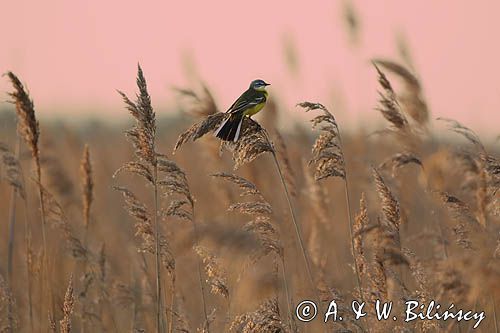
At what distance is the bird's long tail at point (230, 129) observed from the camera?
13.6 ft

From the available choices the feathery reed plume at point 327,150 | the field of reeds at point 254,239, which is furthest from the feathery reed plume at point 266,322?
the feathery reed plume at point 327,150

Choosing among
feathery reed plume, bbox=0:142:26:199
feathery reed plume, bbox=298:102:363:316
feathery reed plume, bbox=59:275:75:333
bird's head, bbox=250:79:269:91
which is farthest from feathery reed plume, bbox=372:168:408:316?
feathery reed plume, bbox=0:142:26:199

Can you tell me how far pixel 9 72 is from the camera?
13.9 ft

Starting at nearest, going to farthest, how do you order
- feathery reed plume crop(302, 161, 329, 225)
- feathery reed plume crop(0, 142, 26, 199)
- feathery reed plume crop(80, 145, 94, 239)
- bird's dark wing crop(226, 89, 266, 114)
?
bird's dark wing crop(226, 89, 266, 114) → feathery reed plume crop(0, 142, 26, 199) → feathery reed plume crop(80, 145, 94, 239) → feathery reed plume crop(302, 161, 329, 225)

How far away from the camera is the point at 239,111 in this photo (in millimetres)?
4582

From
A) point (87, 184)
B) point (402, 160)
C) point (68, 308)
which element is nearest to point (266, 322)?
point (68, 308)

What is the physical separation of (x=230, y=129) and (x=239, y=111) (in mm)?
388

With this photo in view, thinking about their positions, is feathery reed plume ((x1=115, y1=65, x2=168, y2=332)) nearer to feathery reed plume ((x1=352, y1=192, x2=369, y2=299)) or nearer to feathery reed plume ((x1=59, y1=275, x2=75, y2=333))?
feathery reed plume ((x1=59, y1=275, x2=75, y2=333))

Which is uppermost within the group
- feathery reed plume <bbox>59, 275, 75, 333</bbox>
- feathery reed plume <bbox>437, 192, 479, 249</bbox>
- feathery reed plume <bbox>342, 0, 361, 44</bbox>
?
feathery reed plume <bbox>342, 0, 361, 44</bbox>

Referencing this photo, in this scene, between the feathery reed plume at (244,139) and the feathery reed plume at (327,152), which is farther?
the feathery reed plume at (327,152)

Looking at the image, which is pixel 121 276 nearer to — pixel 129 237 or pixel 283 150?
pixel 129 237

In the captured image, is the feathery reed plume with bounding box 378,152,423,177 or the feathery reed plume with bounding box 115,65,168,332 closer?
the feathery reed plume with bounding box 115,65,168,332

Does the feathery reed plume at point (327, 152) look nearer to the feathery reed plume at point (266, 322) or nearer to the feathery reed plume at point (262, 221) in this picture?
the feathery reed plume at point (262, 221)

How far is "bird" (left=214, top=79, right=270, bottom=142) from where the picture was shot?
13.6ft
